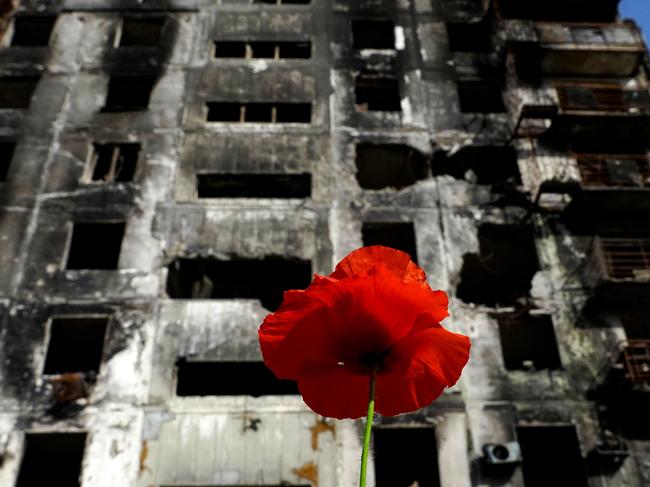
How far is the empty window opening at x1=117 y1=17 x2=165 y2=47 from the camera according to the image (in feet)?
71.6

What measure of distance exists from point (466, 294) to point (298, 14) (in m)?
12.3

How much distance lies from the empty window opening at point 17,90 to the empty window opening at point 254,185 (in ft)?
23.9

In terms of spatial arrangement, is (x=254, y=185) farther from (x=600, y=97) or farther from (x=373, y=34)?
(x=600, y=97)

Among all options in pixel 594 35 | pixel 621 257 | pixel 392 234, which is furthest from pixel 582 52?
pixel 392 234

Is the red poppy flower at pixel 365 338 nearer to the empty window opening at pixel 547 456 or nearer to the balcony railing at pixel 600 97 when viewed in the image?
the empty window opening at pixel 547 456

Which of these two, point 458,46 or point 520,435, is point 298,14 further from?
point 520,435

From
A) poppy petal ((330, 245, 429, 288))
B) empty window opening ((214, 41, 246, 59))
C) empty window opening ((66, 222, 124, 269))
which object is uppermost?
empty window opening ((214, 41, 246, 59))

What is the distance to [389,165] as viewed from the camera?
19.3 metres

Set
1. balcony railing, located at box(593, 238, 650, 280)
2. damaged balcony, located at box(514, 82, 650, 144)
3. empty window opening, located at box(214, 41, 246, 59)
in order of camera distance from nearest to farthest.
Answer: balcony railing, located at box(593, 238, 650, 280) → damaged balcony, located at box(514, 82, 650, 144) → empty window opening, located at box(214, 41, 246, 59)

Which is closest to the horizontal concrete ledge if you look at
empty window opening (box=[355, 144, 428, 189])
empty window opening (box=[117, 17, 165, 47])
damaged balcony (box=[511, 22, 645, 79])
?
empty window opening (box=[117, 17, 165, 47])

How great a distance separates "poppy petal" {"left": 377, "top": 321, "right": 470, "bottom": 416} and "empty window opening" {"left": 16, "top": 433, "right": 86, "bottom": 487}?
13710 millimetres

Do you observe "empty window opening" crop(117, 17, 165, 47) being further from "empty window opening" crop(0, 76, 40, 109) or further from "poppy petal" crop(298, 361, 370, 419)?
"poppy petal" crop(298, 361, 370, 419)

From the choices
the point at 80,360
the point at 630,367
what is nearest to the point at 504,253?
the point at 630,367

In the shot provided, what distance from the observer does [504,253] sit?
17938mm
